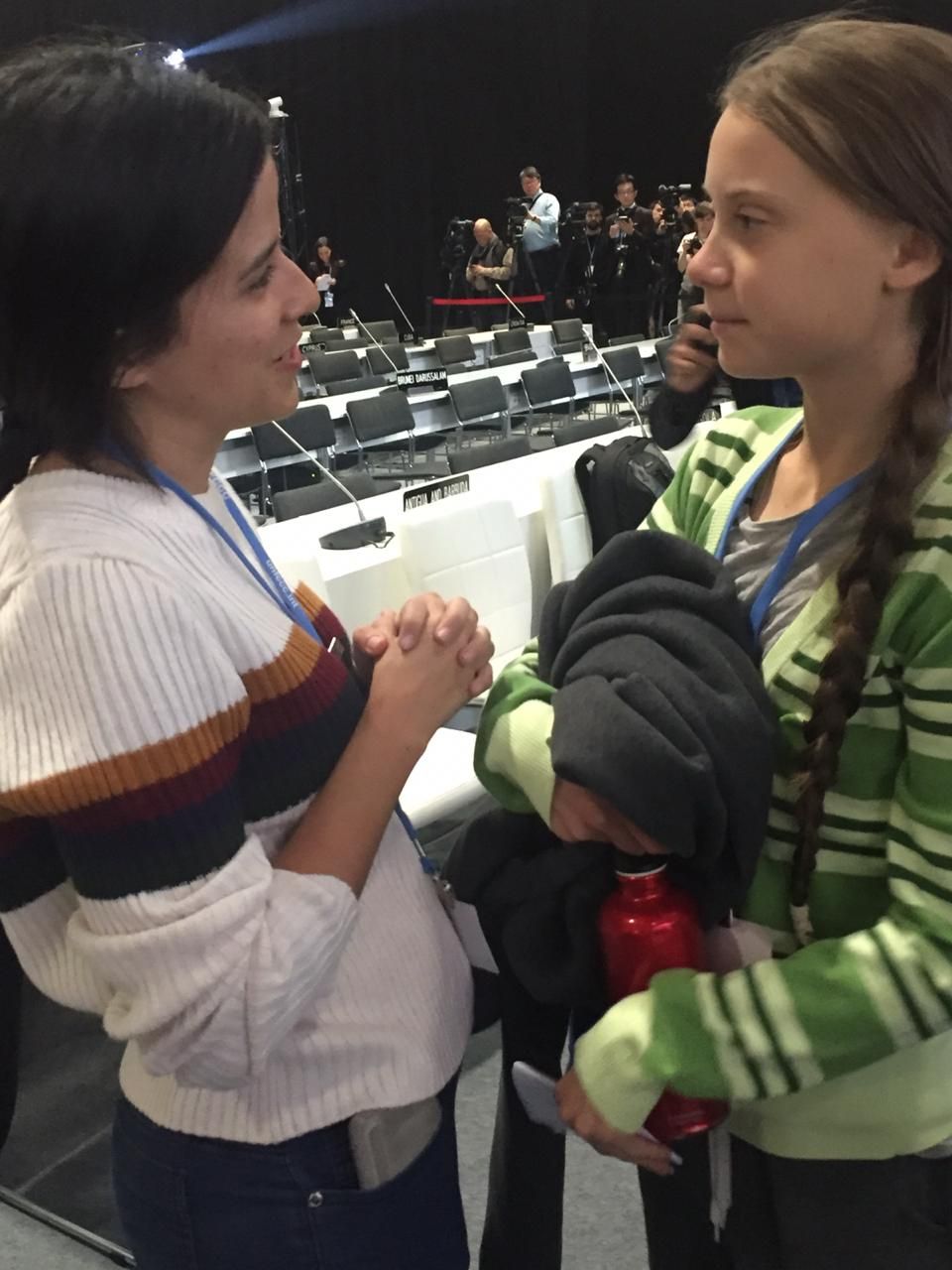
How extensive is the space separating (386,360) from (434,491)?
194 inches

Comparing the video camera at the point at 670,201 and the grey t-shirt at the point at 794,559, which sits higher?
the grey t-shirt at the point at 794,559

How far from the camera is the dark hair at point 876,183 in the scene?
0.66 m

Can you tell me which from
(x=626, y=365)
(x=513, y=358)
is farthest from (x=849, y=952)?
(x=513, y=358)

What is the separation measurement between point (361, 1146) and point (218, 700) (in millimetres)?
362

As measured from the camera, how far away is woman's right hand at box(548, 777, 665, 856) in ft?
2.26

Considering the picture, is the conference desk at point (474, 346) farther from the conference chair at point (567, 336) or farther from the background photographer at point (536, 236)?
the background photographer at point (536, 236)

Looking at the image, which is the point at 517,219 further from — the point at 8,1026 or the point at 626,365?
the point at 8,1026

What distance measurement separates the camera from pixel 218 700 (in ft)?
2.17

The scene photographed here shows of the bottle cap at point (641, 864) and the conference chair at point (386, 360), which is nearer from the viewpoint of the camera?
the bottle cap at point (641, 864)

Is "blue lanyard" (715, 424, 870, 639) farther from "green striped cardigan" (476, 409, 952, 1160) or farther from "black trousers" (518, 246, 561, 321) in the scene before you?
"black trousers" (518, 246, 561, 321)

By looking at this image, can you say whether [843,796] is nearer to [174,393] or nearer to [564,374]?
[174,393]

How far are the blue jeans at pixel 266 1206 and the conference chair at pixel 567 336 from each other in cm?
892

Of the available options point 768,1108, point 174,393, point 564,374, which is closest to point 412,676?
point 174,393

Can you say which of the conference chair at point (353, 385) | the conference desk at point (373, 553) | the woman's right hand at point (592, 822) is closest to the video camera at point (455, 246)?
the conference chair at point (353, 385)
